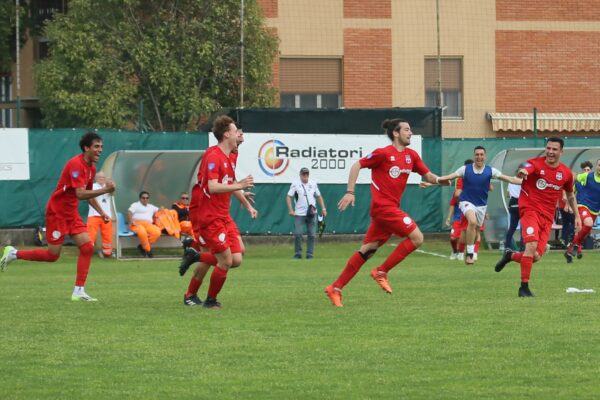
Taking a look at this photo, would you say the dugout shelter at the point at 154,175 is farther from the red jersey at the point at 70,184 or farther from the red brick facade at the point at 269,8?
the red jersey at the point at 70,184

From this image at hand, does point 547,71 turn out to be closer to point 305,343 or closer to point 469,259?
point 469,259

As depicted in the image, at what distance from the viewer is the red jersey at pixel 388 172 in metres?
15.6

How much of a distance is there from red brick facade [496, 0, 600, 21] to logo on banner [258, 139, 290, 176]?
46.5 ft

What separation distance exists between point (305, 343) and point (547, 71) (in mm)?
33558

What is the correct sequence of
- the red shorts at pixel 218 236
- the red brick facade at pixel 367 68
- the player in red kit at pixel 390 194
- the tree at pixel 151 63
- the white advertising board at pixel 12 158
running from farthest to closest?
the red brick facade at pixel 367 68 < the tree at pixel 151 63 < the white advertising board at pixel 12 158 < the player in red kit at pixel 390 194 < the red shorts at pixel 218 236

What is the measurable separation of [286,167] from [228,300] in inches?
608

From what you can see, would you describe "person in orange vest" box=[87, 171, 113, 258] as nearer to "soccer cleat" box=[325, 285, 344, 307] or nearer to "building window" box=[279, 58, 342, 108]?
"building window" box=[279, 58, 342, 108]

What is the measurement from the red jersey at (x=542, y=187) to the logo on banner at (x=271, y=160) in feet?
50.6

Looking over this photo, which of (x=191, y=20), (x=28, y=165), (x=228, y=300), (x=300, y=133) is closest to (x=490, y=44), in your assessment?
(x=191, y=20)

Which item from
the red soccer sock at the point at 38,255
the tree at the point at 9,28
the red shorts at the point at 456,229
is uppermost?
the tree at the point at 9,28

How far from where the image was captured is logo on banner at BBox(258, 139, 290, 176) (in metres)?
31.4

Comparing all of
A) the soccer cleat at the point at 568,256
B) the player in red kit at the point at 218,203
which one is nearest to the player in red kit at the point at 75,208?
the player in red kit at the point at 218,203

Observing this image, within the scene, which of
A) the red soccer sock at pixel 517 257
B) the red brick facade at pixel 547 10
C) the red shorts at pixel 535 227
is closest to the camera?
the red shorts at pixel 535 227

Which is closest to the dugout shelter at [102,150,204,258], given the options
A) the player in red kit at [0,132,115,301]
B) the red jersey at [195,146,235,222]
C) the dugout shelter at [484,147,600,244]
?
the dugout shelter at [484,147,600,244]
